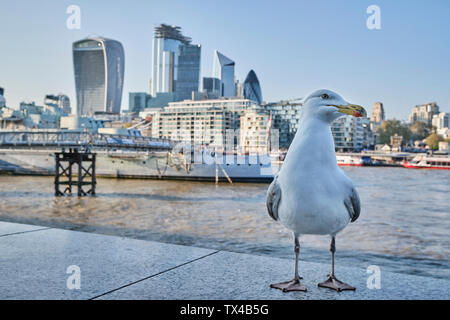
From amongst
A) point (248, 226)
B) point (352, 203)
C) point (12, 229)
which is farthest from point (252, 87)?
point (352, 203)

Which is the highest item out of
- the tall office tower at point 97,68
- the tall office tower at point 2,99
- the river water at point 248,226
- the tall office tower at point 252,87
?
the tall office tower at point 97,68

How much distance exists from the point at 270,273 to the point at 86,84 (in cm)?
21038

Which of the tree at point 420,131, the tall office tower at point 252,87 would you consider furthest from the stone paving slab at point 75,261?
the tree at point 420,131

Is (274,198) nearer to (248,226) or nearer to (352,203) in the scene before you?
(352,203)

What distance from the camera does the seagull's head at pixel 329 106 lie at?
260cm

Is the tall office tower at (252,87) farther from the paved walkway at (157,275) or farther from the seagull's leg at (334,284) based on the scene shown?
the seagull's leg at (334,284)

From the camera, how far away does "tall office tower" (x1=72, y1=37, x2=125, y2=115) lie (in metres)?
Answer: 189

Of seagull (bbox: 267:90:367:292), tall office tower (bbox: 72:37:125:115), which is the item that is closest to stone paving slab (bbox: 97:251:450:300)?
seagull (bbox: 267:90:367:292)

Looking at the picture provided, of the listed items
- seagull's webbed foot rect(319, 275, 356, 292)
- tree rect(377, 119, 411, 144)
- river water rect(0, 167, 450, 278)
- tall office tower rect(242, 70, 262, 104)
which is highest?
tall office tower rect(242, 70, 262, 104)

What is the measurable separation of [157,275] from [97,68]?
8074 inches

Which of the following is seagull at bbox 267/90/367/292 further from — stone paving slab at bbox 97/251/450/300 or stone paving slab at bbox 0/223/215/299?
stone paving slab at bbox 0/223/215/299

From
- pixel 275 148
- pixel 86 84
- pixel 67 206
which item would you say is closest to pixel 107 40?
pixel 86 84

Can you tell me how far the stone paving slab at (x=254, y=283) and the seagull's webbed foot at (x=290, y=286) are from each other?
3cm
